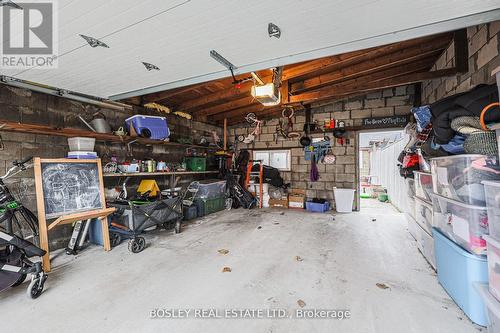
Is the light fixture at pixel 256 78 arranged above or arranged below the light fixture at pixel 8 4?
above

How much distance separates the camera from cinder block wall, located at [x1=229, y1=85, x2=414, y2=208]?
5039mm

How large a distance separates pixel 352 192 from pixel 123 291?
4.97 m

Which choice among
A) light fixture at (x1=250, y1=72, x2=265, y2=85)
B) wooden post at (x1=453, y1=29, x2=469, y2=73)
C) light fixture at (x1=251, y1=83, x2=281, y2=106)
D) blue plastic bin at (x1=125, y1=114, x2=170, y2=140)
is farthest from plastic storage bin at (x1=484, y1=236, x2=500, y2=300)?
blue plastic bin at (x1=125, y1=114, x2=170, y2=140)

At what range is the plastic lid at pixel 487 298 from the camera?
4.19 feet

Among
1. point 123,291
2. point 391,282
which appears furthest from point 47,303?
point 391,282

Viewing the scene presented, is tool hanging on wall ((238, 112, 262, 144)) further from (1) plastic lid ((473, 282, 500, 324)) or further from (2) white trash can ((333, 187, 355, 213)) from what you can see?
(1) plastic lid ((473, 282, 500, 324))

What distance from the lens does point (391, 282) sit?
6.89 feet

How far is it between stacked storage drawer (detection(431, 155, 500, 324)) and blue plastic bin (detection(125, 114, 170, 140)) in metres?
4.20

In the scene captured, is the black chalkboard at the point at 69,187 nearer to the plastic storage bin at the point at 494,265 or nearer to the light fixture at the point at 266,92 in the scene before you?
the light fixture at the point at 266,92

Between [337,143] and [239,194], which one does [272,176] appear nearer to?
[239,194]

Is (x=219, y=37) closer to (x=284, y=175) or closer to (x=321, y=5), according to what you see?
(x=321, y=5)

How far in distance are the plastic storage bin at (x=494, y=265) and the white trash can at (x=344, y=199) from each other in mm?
3872

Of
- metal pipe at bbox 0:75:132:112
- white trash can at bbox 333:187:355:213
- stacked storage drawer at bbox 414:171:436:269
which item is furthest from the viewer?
white trash can at bbox 333:187:355:213

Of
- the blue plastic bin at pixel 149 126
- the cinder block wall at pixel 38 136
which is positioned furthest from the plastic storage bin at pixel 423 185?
the cinder block wall at pixel 38 136
